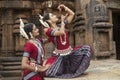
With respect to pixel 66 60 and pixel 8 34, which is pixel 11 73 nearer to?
pixel 8 34

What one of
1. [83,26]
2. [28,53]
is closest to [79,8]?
[83,26]

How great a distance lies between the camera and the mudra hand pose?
5594 mm

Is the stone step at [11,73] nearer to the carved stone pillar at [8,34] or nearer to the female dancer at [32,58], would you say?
the carved stone pillar at [8,34]

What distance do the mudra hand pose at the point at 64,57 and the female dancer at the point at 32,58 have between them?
1113mm

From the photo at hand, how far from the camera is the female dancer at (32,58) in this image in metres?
4.23

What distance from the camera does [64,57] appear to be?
227 inches

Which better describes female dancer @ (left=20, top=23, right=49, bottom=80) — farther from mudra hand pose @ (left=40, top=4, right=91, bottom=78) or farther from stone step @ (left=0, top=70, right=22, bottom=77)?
stone step @ (left=0, top=70, right=22, bottom=77)

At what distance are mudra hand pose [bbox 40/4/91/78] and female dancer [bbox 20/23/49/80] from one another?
111cm

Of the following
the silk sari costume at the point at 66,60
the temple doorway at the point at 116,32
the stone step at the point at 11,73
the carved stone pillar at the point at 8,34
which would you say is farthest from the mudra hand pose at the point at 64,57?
the carved stone pillar at the point at 8,34

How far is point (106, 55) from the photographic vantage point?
28.7 feet

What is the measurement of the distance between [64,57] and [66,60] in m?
0.07

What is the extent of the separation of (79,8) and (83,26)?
0.80 m

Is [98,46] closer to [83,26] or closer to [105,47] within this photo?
[105,47]

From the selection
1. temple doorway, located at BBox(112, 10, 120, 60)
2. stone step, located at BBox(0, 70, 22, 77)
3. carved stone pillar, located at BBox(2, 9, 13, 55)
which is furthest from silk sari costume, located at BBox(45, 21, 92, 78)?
carved stone pillar, located at BBox(2, 9, 13, 55)
